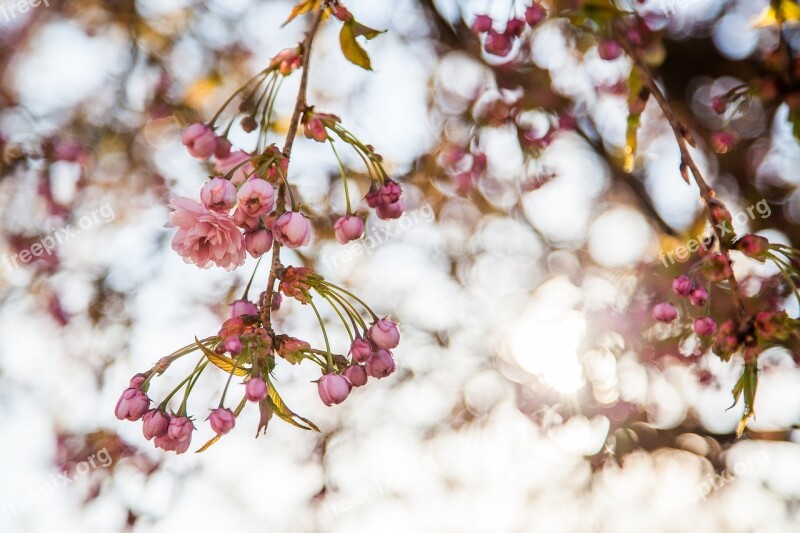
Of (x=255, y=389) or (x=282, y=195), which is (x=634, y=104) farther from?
(x=255, y=389)

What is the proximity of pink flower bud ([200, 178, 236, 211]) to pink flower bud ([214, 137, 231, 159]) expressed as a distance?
259 millimetres

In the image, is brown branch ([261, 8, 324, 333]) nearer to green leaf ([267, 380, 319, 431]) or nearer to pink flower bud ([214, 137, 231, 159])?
green leaf ([267, 380, 319, 431])

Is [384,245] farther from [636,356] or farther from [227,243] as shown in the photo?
[227,243]

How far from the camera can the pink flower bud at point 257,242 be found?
40.9 inches

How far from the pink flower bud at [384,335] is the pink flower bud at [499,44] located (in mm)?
1253

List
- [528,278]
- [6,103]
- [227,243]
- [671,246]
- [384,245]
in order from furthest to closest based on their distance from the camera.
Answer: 1. [528,278]
2. [384,245]
3. [6,103]
4. [671,246]
5. [227,243]

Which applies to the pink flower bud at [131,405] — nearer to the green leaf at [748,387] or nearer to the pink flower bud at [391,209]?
the pink flower bud at [391,209]

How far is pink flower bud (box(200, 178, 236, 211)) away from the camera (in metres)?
1.04

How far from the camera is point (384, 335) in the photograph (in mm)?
1185

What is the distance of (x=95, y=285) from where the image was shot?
3.52 m

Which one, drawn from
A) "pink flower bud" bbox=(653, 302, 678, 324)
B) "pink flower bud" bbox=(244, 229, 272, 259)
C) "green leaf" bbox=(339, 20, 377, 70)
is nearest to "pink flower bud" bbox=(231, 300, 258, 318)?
"pink flower bud" bbox=(244, 229, 272, 259)

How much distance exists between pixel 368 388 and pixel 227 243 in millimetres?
3628

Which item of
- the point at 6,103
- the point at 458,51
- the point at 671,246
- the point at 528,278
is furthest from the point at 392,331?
the point at 528,278

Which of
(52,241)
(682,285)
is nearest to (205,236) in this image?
(682,285)
